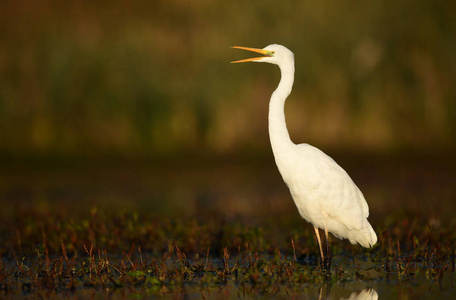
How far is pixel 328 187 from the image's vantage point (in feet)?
25.3

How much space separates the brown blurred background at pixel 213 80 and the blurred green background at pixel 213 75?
0.05 metres

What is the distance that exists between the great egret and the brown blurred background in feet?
49.1

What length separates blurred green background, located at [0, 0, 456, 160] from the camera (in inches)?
1036

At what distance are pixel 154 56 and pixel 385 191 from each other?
15478 millimetres

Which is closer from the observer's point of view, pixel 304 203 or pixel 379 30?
pixel 304 203

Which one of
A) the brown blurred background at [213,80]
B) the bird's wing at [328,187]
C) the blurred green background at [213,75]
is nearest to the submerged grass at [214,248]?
the bird's wing at [328,187]

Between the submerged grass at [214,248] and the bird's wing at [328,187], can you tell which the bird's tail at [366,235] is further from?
the submerged grass at [214,248]

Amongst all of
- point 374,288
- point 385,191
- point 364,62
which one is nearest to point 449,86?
point 364,62

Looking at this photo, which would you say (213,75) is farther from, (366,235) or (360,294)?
(360,294)

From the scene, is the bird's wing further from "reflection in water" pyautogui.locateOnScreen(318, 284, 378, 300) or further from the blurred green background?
the blurred green background

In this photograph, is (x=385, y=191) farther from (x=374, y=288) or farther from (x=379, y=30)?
(x=379, y=30)

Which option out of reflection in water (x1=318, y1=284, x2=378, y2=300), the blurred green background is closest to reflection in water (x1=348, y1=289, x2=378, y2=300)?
reflection in water (x1=318, y1=284, x2=378, y2=300)

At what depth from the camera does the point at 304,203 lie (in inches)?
Result: 308

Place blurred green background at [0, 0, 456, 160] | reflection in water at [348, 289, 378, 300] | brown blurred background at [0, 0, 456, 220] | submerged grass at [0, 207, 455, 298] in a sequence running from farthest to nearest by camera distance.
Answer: blurred green background at [0, 0, 456, 160] → brown blurred background at [0, 0, 456, 220] → submerged grass at [0, 207, 455, 298] → reflection in water at [348, 289, 378, 300]
